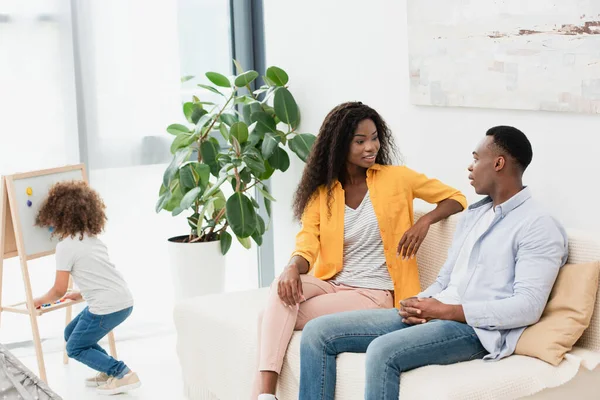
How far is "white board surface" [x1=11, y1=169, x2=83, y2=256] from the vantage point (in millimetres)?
3580

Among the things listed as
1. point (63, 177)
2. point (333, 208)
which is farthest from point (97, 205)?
point (333, 208)

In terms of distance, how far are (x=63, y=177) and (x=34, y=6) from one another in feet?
3.14

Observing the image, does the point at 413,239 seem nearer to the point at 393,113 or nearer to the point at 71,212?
the point at 393,113

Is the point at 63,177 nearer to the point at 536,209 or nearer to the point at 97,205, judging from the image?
the point at 97,205

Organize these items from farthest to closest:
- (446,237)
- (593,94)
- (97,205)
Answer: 1. (97,205)
2. (446,237)
3. (593,94)

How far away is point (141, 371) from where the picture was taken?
Answer: 155 inches

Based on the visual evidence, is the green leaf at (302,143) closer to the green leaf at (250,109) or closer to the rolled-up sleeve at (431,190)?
the green leaf at (250,109)

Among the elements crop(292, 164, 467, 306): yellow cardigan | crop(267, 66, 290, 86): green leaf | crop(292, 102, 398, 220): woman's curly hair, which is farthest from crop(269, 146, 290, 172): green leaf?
crop(292, 164, 467, 306): yellow cardigan

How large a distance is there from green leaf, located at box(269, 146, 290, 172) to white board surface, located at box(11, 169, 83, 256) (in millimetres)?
1031

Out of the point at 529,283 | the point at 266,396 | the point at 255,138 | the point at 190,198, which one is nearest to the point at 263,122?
the point at 255,138

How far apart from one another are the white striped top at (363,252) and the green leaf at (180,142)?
1401 millimetres

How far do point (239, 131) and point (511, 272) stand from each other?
1.83 metres

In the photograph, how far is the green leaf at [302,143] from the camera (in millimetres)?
4027

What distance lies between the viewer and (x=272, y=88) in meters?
4.29
